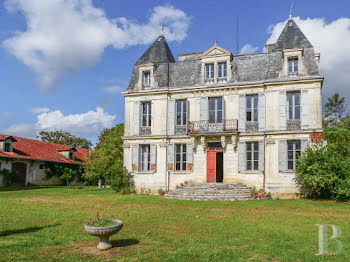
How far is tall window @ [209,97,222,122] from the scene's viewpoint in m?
21.4

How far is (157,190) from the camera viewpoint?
72.1 ft

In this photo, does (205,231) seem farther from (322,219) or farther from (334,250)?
(322,219)

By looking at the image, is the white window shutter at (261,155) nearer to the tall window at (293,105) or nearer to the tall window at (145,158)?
the tall window at (293,105)

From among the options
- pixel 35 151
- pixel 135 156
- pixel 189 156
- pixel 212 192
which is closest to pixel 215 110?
pixel 189 156

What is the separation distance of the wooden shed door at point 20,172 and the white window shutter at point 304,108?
25324 millimetres

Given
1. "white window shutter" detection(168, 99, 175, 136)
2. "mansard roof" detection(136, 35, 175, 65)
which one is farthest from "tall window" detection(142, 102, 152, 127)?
"mansard roof" detection(136, 35, 175, 65)

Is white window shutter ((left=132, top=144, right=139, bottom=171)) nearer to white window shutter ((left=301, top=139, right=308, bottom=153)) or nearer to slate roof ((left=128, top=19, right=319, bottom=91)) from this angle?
slate roof ((left=128, top=19, right=319, bottom=91))

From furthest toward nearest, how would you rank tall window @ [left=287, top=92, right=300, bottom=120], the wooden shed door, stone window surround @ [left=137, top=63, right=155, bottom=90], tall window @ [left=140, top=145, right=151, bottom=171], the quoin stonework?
the wooden shed door < stone window surround @ [left=137, top=63, right=155, bottom=90] < tall window @ [left=140, top=145, right=151, bottom=171] < tall window @ [left=287, top=92, right=300, bottom=120] < the quoin stonework

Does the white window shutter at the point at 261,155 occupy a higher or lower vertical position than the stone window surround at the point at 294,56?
lower

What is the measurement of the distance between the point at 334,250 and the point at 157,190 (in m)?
15.6

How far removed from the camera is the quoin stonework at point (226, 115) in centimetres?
1970

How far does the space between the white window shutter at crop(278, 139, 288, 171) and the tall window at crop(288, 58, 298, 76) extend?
4.34m

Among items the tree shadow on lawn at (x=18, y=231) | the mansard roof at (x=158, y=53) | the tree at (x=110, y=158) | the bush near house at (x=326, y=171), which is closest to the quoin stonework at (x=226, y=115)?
the mansard roof at (x=158, y=53)

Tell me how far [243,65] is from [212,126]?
4758 millimetres
